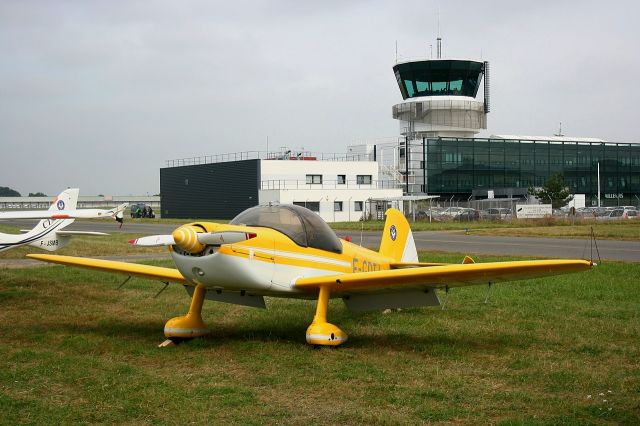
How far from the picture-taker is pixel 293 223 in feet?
31.6

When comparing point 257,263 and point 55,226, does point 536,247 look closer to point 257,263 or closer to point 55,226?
point 55,226

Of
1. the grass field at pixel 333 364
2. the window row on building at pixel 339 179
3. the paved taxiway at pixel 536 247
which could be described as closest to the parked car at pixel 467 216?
the window row on building at pixel 339 179

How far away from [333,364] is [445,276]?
181 centimetres

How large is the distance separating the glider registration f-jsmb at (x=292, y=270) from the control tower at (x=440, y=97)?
197ft

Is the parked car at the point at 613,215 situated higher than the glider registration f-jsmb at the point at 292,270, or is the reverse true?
the glider registration f-jsmb at the point at 292,270

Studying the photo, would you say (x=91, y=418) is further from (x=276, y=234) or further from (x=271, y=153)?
(x=271, y=153)

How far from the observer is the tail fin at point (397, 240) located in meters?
12.3

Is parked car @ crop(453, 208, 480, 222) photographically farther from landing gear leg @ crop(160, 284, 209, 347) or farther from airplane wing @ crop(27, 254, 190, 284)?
landing gear leg @ crop(160, 284, 209, 347)

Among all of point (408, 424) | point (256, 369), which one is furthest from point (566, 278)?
point (408, 424)

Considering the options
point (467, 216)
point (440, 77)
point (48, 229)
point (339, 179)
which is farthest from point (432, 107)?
point (48, 229)

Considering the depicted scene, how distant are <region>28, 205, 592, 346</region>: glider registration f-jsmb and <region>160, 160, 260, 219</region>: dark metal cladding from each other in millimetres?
49849

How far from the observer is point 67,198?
838 inches

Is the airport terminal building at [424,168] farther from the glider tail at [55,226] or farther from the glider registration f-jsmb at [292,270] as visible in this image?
the glider registration f-jsmb at [292,270]

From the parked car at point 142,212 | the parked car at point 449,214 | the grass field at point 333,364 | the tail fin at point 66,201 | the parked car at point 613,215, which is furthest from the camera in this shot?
the parked car at point 142,212
